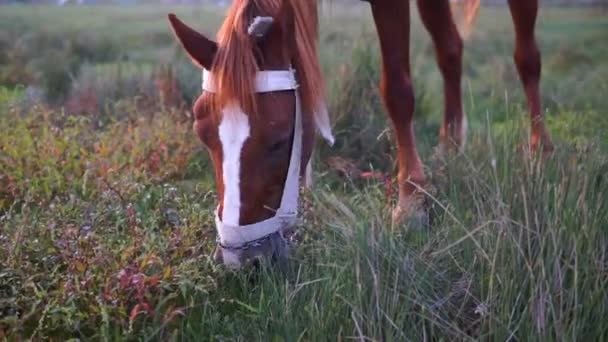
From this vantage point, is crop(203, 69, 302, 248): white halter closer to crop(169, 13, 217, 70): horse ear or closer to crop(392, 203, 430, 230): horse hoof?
crop(169, 13, 217, 70): horse ear

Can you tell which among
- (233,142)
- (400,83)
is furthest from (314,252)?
(400,83)

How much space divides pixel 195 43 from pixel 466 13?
3427 millimetres

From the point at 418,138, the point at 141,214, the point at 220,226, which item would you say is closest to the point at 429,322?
the point at 220,226

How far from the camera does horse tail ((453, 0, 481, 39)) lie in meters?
5.14

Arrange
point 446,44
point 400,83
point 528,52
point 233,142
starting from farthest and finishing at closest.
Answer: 1. point 446,44
2. point 528,52
3. point 400,83
4. point 233,142

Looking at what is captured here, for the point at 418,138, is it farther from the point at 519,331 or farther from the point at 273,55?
the point at 519,331

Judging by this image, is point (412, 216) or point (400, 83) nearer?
point (412, 216)

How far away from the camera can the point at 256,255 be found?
2359 millimetres

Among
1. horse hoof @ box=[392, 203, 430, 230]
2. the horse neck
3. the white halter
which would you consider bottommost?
horse hoof @ box=[392, 203, 430, 230]

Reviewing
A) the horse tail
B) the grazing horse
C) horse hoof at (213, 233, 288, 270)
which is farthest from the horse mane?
the horse tail

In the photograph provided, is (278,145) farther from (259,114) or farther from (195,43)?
(195,43)

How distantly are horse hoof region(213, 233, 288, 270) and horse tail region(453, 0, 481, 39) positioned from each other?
3.43 meters

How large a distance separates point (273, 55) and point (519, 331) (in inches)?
51.2

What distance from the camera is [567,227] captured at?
2.13 meters
